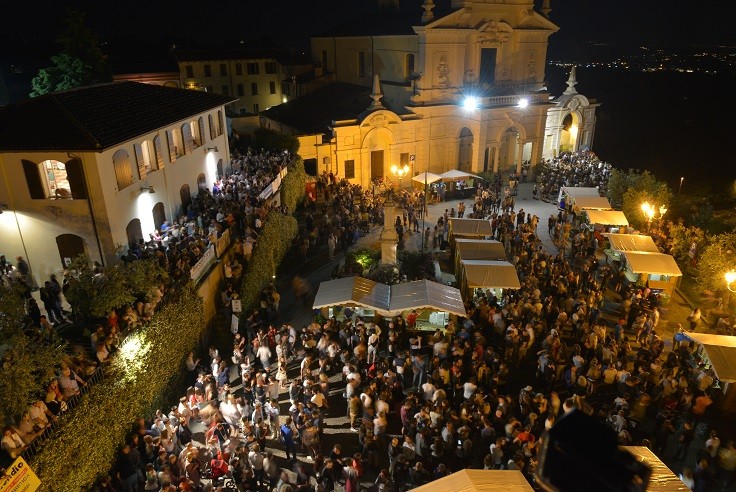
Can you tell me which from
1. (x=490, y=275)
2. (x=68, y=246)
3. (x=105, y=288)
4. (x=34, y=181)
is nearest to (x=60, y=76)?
(x=34, y=181)

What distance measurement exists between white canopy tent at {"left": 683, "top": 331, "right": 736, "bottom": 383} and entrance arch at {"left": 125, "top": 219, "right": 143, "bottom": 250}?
18137 mm

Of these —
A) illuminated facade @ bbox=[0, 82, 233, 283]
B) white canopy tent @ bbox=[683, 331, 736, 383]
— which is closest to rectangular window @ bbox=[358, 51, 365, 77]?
illuminated facade @ bbox=[0, 82, 233, 283]

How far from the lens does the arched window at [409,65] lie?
3511 centimetres

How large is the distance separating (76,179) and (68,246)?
249 centimetres

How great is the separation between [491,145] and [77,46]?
95.9ft

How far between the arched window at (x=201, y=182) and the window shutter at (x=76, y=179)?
26.5ft

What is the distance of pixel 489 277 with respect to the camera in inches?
714

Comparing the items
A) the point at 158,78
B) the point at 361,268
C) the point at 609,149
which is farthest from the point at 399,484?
the point at 609,149

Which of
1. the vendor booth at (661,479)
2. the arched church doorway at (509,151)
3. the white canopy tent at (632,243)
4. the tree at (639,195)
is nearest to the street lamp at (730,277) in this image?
the white canopy tent at (632,243)

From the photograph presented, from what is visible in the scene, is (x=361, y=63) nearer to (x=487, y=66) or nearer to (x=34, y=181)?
(x=487, y=66)

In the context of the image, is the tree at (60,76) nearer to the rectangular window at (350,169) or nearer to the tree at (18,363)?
the rectangular window at (350,169)

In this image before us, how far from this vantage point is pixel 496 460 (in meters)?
10.4

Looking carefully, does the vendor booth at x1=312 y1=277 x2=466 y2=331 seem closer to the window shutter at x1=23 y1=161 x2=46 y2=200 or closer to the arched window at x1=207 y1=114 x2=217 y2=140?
the window shutter at x1=23 y1=161 x2=46 y2=200

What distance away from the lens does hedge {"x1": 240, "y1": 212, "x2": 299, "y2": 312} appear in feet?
58.6
